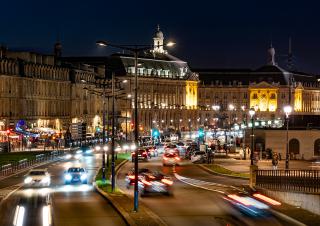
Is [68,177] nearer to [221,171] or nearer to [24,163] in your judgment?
[221,171]

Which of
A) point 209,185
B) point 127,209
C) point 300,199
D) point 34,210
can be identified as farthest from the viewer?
point 209,185

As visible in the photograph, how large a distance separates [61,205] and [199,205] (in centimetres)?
739

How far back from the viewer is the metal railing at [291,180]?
45406 millimetres

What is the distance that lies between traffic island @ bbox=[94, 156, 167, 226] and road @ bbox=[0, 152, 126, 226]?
37cm

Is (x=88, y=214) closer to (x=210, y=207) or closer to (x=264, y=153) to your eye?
(x=210, y=207)

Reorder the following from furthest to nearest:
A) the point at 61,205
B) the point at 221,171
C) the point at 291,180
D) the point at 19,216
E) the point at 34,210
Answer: the point at 221,171, the point at 291,180, the point at 61,205, the point at 34,210, the point at 19,216

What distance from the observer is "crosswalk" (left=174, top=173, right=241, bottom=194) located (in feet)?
175

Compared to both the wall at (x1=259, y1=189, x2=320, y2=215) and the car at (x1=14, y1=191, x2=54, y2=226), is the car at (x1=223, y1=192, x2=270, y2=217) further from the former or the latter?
the wall at (x1=259, y1=189, x2=320, y2=215)

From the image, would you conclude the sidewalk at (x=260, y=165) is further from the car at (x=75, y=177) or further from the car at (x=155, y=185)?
the car at (x=155, y=185)

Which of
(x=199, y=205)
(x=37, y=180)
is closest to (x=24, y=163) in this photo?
(x=37, y=180)

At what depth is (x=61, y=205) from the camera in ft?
150

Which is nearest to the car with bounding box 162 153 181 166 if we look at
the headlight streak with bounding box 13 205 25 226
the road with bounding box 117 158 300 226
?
the road with bounding box 117 158 300 226

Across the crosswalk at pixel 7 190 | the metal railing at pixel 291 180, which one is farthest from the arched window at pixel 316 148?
the crosswalk at pixel 7 190

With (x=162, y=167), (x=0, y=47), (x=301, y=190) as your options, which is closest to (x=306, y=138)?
(x=162, y=167)
